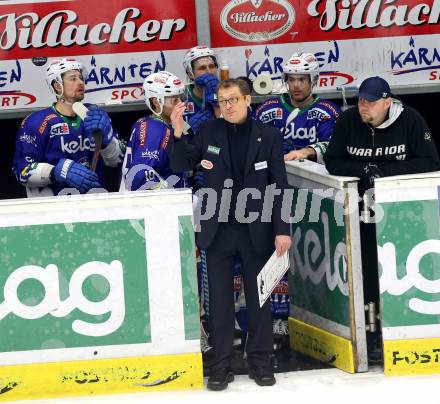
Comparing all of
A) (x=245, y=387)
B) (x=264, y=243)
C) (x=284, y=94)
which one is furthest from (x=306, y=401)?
(x=284, y=94)

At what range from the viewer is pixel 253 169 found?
7133 mm

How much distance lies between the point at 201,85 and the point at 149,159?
3.41 feet

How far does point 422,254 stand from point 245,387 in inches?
49.5

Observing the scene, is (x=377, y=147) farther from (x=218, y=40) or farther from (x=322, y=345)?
(x=218, y=40)

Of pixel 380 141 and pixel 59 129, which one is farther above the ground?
pixel 59 129

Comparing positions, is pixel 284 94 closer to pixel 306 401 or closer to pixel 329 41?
pixel 329 41

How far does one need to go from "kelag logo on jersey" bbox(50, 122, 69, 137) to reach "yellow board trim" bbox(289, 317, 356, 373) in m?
1.96

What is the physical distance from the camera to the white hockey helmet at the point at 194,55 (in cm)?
889

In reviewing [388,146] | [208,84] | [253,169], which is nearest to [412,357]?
[388,146]

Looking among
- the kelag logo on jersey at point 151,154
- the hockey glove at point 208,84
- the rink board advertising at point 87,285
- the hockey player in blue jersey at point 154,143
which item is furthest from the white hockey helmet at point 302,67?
the rink board advertising at point 87,285

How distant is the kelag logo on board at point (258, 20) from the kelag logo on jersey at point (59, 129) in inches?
74.2

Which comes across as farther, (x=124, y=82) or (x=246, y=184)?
(x=124, y=82)

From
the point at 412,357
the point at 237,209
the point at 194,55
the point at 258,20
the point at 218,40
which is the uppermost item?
the point at 258,20

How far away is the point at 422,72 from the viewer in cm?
981
